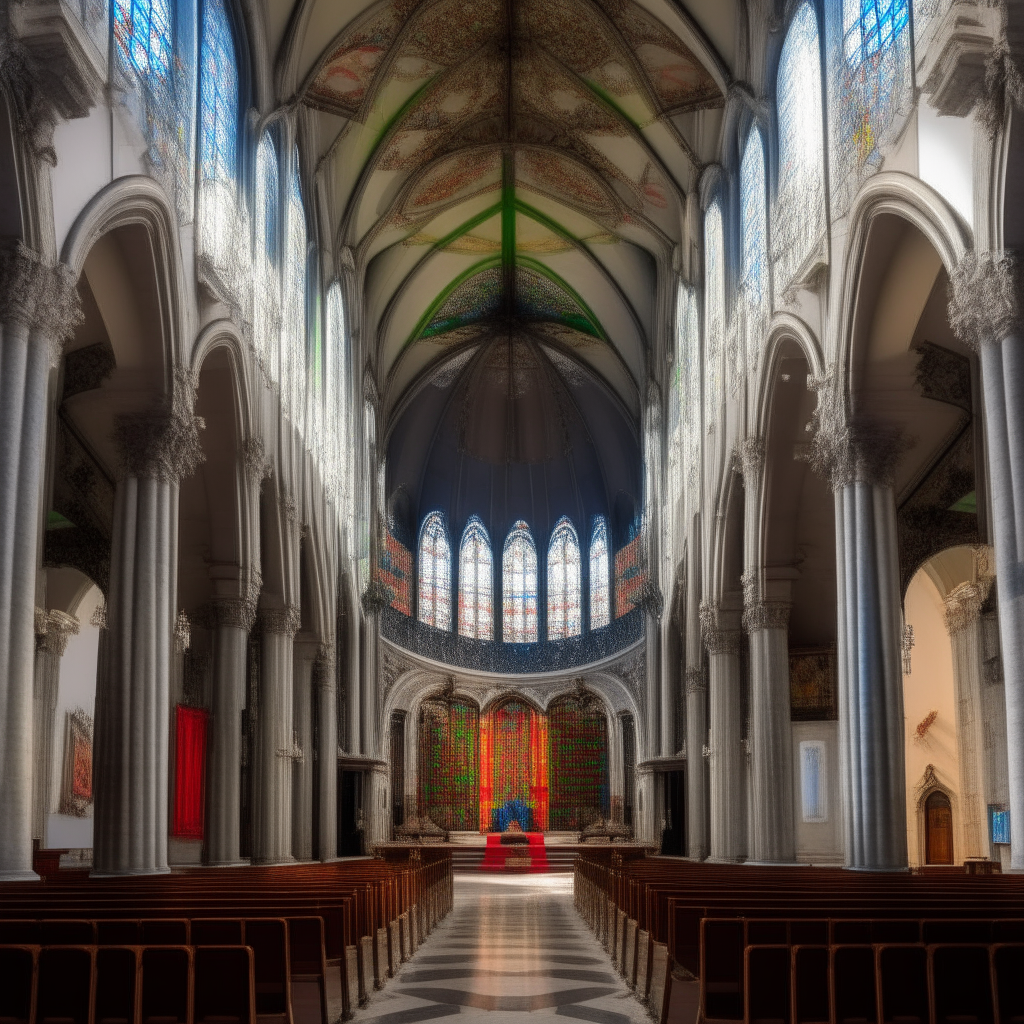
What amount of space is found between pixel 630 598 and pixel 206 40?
96.0ft

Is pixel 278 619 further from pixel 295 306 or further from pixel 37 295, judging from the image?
pixel 37 295

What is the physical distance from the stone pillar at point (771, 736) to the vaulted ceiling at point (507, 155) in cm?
1085

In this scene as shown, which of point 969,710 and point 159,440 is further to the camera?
point 969,710

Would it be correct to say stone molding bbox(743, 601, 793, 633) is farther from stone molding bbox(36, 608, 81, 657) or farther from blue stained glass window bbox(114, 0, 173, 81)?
stone molding bbox(36, 608, 81, 657)

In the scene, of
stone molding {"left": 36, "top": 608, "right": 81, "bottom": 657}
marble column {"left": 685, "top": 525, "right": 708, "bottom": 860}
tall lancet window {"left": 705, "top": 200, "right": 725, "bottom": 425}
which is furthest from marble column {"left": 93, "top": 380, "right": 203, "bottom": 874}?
marble column {"left": 685, "top": 525, "right": 708, "bottom": 860}

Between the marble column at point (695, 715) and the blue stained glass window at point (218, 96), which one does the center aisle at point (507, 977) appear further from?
the blue stained glass window at point (218, 96)

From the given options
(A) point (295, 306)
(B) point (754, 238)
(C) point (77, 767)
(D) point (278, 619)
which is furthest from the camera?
(C) point (77, 767)

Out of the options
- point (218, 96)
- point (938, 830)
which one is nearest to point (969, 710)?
point (938, 830)

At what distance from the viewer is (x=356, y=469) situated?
126ft

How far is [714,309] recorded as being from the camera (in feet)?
94.0

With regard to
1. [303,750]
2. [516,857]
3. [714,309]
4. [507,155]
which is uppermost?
[507,155]

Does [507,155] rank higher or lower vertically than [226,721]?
higher

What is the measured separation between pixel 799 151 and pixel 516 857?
969 inches

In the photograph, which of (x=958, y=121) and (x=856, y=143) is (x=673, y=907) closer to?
(x=958, y=121)
